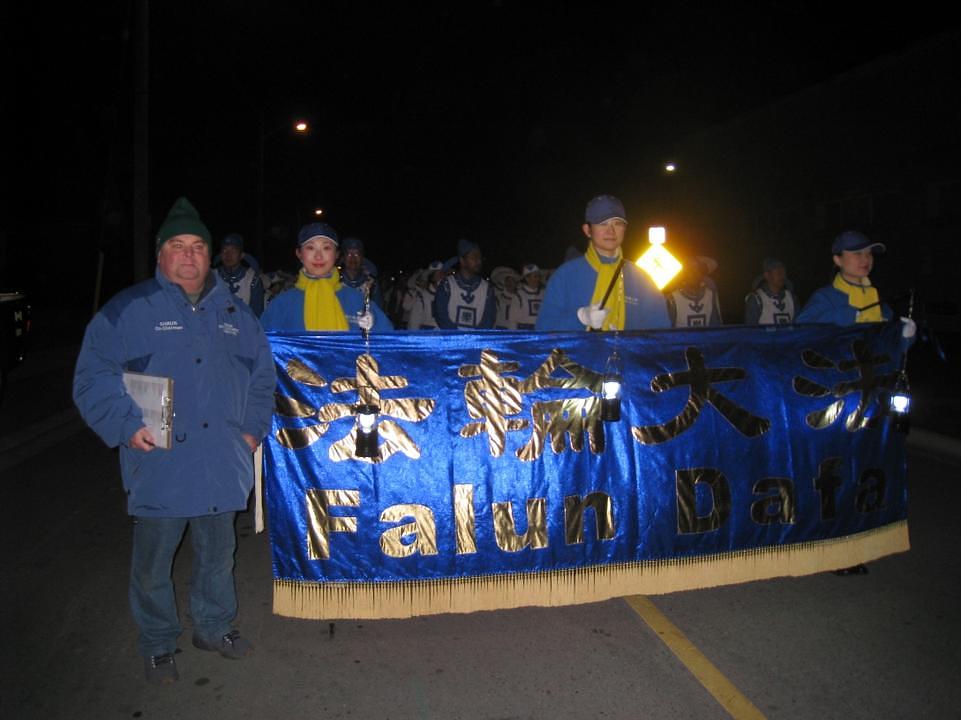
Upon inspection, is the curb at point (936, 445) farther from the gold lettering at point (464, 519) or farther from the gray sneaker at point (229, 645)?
the gray sneaker at point (229, 645)

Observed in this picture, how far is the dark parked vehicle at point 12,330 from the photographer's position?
8977 millimetres

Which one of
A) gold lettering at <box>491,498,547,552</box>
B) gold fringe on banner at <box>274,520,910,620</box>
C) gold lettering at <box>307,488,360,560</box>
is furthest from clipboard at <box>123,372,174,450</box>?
gold lettering at <box>491,498,547,552</box>

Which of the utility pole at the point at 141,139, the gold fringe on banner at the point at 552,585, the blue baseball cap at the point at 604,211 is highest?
the utility pole at the point at 141,139

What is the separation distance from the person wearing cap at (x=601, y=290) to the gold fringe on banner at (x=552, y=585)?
1.37 metres

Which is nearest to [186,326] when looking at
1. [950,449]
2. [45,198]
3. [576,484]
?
[576,484]

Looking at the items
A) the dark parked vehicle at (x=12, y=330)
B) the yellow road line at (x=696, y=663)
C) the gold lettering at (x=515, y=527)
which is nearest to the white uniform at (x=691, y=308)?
the yellow road line at (x=696, y=663)

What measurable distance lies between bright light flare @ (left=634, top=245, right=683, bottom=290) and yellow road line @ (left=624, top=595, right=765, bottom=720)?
1.74 metres

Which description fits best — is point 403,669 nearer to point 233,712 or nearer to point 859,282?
point 233,712

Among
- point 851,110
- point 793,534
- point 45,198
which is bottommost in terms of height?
point 793,534

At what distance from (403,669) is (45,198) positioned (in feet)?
83.8

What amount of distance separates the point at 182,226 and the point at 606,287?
2.31 metres

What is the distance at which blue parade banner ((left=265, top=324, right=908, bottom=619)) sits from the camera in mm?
3508

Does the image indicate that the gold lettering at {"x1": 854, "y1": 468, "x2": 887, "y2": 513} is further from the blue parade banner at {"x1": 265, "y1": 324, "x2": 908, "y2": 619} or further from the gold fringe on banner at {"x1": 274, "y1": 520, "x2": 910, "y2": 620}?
the gold fringe on banner at {"x1": 274, "y1": 520, "x2": 910, "y2": 620}

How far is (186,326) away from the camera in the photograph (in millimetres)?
3131
